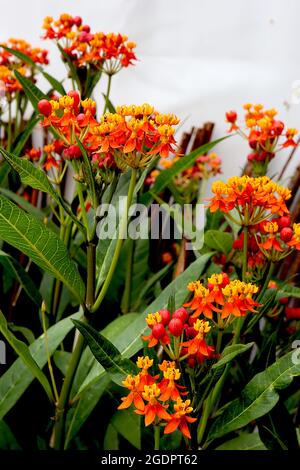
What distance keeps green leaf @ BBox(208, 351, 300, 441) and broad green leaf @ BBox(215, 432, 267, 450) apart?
0.21 meters

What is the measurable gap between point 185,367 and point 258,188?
0.22 m

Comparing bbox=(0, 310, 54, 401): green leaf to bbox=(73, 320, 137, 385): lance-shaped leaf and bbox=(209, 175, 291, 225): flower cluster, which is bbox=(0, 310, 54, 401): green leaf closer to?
bbox=(73, 320, 137, 385): lance-shaped leaf

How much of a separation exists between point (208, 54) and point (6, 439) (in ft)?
3.93

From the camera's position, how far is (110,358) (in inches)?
28.8

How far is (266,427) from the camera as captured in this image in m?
0.87

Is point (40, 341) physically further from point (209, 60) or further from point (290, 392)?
point (209, 60)

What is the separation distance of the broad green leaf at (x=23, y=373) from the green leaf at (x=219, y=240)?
0.82 ft

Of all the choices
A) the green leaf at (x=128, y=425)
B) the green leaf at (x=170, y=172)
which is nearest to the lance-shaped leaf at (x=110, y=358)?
the green leaf at (x=128, y=425)

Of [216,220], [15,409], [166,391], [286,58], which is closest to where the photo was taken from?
[166,391]

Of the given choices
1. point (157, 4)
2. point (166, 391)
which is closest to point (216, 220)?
point (166, 391)

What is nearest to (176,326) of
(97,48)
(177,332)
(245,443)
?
(177,332)

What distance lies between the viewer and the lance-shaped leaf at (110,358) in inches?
28.1

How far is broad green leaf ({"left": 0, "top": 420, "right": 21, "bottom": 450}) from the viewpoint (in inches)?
39.7

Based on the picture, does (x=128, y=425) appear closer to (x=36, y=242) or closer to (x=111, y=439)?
(x=111, y=439)
